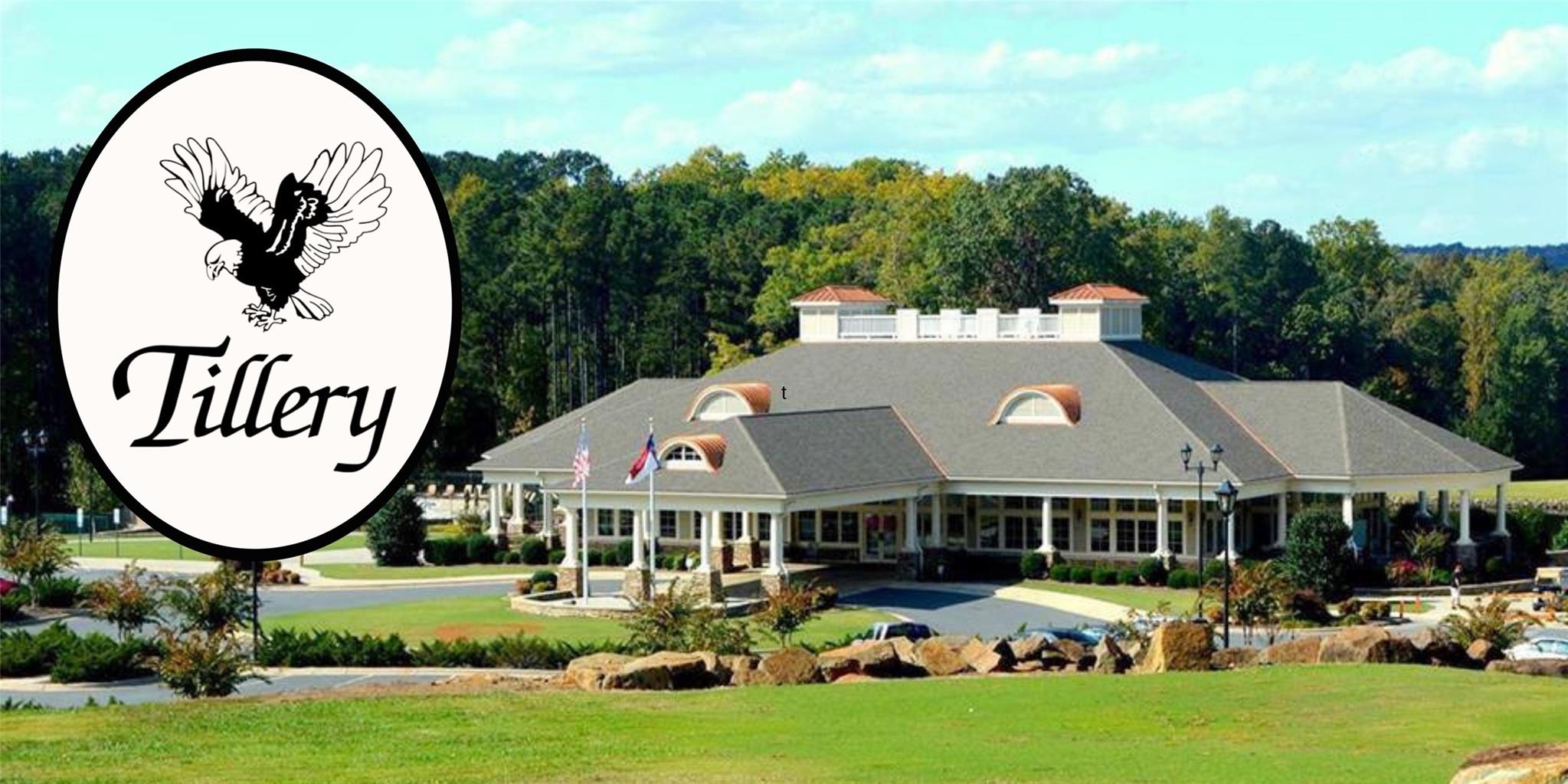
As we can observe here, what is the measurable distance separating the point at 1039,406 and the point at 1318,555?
12.6m

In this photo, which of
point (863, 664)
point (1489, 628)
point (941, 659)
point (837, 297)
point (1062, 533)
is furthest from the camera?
point (837, 297)

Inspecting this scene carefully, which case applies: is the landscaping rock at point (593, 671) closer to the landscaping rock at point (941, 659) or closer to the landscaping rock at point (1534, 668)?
the landscaping rock at point (941, 659)

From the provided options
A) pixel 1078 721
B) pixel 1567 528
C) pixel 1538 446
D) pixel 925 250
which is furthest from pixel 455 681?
pixel 1538 446

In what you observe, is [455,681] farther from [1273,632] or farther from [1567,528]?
[1567,528]

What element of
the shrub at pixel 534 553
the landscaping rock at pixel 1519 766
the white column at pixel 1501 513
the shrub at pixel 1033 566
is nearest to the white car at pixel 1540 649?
the shrub at pixel 1033 566

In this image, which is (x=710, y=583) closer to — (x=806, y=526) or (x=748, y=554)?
(x=748, y=554)

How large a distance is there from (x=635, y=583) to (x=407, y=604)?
641 centimetres

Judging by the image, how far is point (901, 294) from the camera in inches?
4439

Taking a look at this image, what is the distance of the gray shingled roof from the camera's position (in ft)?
224

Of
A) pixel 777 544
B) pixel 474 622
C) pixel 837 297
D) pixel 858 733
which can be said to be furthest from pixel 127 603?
pixel 837 297

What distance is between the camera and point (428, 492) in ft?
345

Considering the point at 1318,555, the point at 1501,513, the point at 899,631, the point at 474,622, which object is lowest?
the point at 474,622

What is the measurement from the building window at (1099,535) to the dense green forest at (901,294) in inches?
1505

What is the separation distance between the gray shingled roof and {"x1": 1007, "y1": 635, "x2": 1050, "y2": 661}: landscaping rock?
22.5 metres
